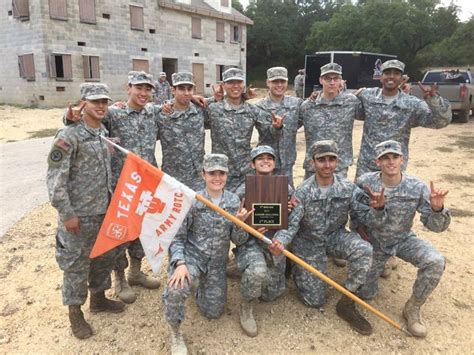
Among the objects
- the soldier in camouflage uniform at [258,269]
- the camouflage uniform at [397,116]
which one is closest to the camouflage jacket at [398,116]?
the camouflage uniform at [397,116]

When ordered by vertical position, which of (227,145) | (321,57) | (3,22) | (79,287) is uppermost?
(3,22)

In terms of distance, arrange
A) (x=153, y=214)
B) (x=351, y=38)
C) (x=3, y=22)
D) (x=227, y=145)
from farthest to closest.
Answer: (x=351, y=38) < (x=3, y=22) < (x=227, y=145) < (x=153, y=214)

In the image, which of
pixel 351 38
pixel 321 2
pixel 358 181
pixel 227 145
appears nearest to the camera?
pixel 358 181

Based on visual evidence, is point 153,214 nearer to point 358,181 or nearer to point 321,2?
point 358,181

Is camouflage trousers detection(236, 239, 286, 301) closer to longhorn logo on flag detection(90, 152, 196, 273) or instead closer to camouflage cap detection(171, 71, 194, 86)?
longhorn logo on flag detection(90, 152, 196, 273)

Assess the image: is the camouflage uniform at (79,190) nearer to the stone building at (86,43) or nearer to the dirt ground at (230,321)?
the dirt ground at (230,321)

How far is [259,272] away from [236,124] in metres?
1.75

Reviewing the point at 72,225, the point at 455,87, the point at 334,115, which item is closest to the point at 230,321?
the point at 72,225

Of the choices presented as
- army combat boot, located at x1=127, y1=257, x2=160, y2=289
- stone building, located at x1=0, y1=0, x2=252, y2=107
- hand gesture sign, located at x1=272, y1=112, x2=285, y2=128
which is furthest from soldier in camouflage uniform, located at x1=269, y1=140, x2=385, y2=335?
stone building, located at x1=0, y1=0, x2=252, y2=107

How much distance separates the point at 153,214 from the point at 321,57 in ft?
48.9

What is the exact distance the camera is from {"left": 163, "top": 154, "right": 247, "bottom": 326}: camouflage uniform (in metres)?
3.63

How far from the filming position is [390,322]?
138 inches

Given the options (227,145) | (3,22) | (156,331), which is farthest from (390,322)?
(3,22)

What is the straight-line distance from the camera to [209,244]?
3.63m
